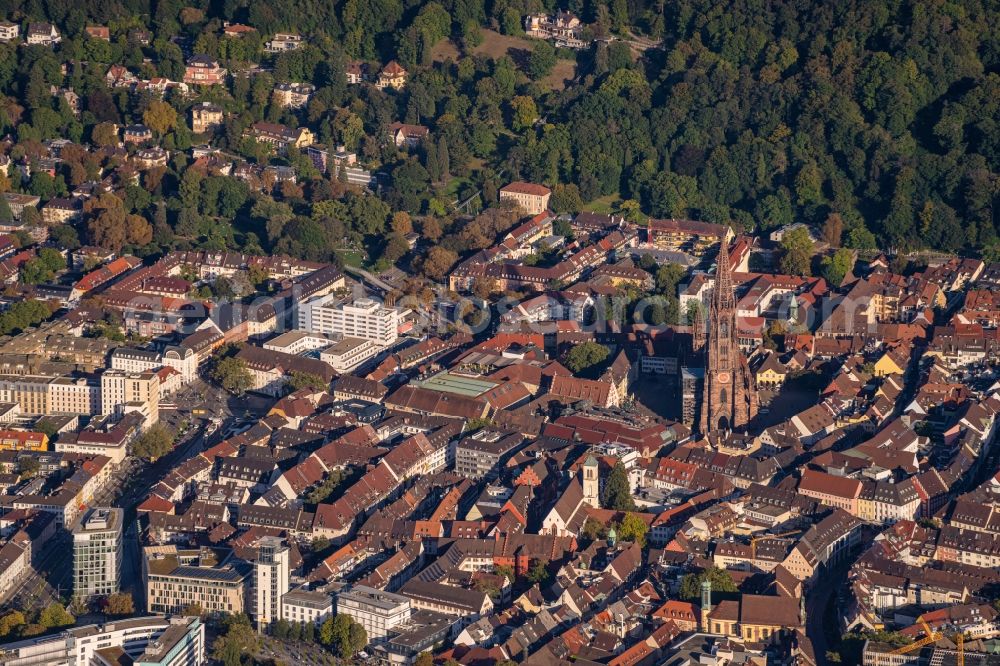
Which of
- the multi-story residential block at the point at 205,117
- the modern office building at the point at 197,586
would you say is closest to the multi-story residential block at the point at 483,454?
the modern office building at the point at 197,586

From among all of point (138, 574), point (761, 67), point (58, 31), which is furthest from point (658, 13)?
point (138, 574)

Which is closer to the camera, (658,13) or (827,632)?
(827,632)

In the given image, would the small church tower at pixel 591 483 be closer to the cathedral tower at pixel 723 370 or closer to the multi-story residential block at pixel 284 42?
the cathedral tower at pixel 723 370

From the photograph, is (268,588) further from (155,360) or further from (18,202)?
(18,202)

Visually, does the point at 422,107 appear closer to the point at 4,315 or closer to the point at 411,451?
the point at 4,315

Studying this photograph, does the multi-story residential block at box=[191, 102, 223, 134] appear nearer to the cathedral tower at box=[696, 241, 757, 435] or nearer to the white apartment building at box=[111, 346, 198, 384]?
the white apartment building at box=[111, 346, 198, 384]

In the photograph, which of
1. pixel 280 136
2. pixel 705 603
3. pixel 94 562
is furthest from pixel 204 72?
pixel 705 603

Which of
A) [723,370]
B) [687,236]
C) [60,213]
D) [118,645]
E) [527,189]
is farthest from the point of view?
[527,189]

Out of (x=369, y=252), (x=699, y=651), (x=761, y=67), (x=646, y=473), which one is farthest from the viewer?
(x=761, y=67)
